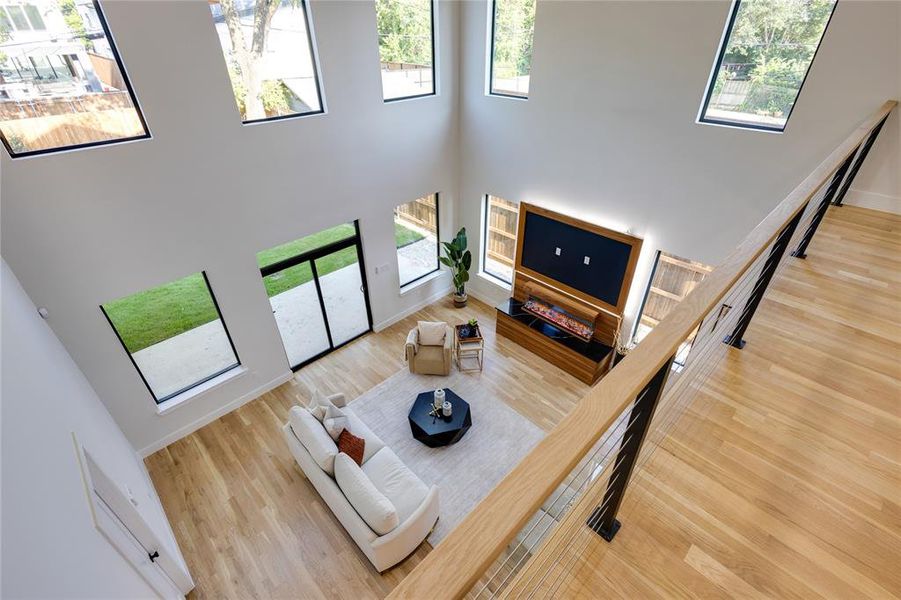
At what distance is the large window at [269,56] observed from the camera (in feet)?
13.6

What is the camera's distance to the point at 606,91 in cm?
488

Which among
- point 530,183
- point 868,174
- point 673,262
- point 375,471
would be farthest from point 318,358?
point 868,174

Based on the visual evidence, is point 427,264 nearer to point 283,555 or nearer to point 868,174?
point 283,555

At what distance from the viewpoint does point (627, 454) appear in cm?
144

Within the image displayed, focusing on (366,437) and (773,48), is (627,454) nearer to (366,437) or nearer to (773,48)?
(366,437)

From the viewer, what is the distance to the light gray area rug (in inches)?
186

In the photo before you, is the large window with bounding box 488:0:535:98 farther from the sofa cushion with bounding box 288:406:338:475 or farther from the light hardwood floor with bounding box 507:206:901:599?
the sofa cushion with bounding box 288:406:338:475

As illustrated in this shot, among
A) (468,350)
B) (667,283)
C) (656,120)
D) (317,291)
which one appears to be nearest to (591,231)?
(667,283)

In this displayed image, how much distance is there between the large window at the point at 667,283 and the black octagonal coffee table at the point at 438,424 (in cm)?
277

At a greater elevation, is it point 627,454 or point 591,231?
point 627,454

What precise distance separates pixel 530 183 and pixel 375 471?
445cm

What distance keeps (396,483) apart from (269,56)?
4788mm

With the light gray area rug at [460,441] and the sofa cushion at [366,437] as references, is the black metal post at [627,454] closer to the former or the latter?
the light gray area rug at [460,441]

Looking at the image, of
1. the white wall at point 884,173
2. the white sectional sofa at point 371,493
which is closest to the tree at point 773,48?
the white wall at point 884,173
